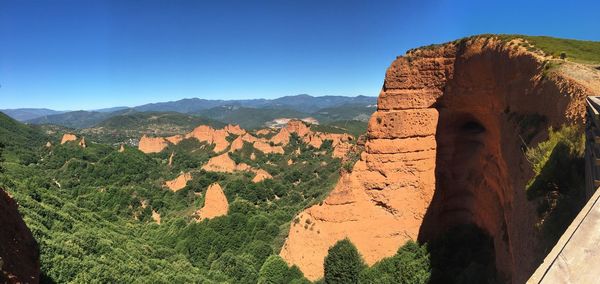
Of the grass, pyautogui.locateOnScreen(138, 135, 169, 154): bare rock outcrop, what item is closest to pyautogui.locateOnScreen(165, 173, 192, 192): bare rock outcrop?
pyautogui.locateOnScreen(138, 135, 169, 154): bare rock outcrop

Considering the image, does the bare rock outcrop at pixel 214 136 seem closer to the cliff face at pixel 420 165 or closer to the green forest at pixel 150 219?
the green forest at pixel 150 219

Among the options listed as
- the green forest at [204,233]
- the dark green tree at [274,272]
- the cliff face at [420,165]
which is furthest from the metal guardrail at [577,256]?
the dark green tree at [274,272]

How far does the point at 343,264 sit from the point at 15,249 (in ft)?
68.6

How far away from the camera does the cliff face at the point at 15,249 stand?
976cm

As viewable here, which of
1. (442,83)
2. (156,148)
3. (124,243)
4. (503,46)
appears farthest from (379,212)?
(156,148)

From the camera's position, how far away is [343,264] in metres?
26.9

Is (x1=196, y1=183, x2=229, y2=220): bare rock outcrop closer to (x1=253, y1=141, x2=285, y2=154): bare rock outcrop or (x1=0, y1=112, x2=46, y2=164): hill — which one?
(x1=253, y1=141, x2=285, y2=154): bare rock outcrop

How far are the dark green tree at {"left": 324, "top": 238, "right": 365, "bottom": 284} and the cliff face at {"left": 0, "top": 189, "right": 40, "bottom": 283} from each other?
19.9 meters

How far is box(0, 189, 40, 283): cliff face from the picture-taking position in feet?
32.0

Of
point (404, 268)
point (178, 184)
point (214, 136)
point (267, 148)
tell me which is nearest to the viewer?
point (404, 268)

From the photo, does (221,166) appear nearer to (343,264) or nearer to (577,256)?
(343,264)

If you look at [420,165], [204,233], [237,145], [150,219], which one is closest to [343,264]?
[420,165]

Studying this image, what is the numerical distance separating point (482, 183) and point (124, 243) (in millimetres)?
39509

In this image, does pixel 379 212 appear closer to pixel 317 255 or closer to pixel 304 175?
pixel 317 255
